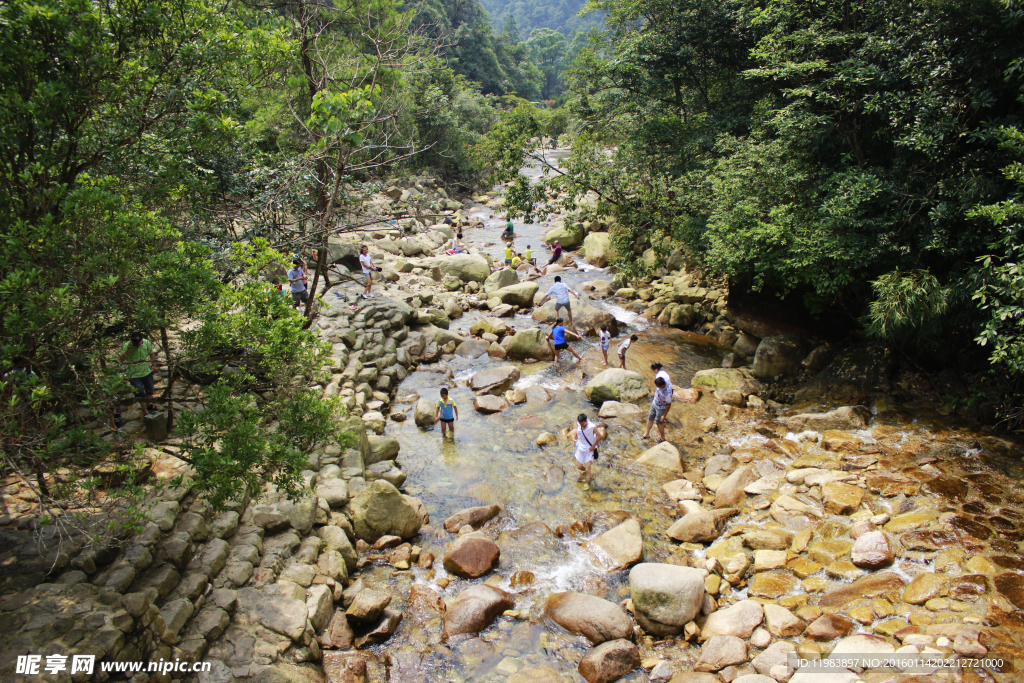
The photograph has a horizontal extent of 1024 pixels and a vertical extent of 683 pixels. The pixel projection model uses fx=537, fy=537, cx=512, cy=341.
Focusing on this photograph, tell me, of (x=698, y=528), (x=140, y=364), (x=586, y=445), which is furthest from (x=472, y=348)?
(x=140, y=364)

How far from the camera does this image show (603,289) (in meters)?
20.5

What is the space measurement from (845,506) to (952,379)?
4.34m

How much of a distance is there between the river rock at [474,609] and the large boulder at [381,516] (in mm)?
1753

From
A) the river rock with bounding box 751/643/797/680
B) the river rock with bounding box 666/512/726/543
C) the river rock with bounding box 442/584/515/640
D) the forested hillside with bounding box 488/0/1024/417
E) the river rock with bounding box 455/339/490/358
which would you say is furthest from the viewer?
the river rock with bounding box 455/339/490/358

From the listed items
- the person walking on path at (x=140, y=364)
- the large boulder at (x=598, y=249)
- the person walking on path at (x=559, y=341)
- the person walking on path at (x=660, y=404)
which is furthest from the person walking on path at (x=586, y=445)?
the large boulder at (x=598, y=249)

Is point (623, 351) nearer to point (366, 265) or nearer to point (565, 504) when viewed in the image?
point (565, 504)

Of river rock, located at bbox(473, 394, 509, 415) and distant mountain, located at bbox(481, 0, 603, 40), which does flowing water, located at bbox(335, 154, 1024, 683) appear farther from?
distant mountain, located at bbox(481, 0, 603, 40)

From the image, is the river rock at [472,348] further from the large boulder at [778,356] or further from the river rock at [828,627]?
the river rock at [828,627]

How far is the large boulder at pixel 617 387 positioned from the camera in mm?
12844

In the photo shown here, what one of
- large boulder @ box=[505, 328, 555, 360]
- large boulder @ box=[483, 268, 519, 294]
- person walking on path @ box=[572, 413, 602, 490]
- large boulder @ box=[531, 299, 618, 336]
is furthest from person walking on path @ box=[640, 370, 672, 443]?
large boulder @ box=[483, 268, 519, 294]

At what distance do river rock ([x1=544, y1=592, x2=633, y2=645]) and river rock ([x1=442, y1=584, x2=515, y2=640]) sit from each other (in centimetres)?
65

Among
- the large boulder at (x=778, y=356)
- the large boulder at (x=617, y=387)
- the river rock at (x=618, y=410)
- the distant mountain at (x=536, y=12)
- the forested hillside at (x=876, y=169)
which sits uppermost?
the distant mountain at (x=536, y=12)

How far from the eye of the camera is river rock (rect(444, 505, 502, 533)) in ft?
29.3

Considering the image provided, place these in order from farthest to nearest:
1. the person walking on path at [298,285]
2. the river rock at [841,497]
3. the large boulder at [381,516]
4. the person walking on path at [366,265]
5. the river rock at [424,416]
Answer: the person walking on path at [366,265], the person walking on path at [298,285], the river rock at [424,416], the large boulder at [381,516], the river rock at [841,497]
